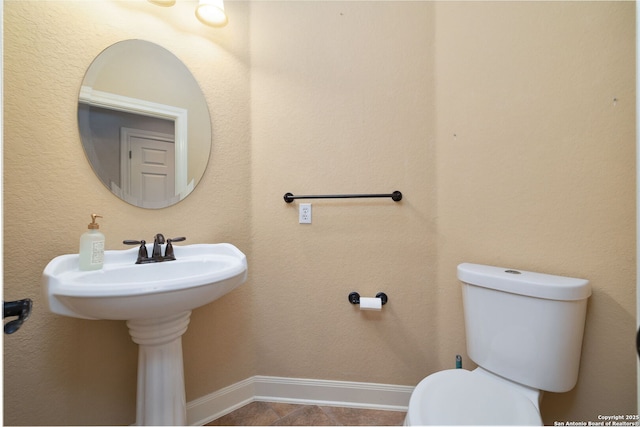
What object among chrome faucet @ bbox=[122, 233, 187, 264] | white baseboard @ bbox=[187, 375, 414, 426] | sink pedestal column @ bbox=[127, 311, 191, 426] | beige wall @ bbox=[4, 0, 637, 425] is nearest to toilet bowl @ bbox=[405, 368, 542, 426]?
beige wall @ bbox=[4, 0, 637, 425]

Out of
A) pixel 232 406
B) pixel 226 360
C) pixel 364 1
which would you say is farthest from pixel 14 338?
pixel 364 1

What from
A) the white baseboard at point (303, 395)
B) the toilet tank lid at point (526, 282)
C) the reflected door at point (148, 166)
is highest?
the reflected door at point (148, 166)

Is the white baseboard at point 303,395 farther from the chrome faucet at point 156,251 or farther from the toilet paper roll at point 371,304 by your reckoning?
the chrome faucet at point 156,251

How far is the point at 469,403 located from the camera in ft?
2.68

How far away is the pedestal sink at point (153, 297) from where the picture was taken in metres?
0.73

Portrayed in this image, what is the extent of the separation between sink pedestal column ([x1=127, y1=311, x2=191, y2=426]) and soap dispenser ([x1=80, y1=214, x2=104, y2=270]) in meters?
0.25

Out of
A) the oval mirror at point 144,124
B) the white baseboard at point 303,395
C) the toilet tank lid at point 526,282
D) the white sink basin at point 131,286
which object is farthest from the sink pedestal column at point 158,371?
the toilet tank lid at point 526,282

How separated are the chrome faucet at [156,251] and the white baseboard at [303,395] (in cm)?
70

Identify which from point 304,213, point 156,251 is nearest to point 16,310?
point 156,251

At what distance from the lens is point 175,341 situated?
0.97m

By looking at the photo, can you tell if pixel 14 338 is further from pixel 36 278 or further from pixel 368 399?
pixel 368 399

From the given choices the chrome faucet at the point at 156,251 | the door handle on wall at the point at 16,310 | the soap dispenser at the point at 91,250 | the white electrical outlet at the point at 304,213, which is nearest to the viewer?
the door handle on wall at the point at 16,310

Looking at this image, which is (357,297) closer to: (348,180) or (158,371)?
(348,180)

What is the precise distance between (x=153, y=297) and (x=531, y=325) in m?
1.25
